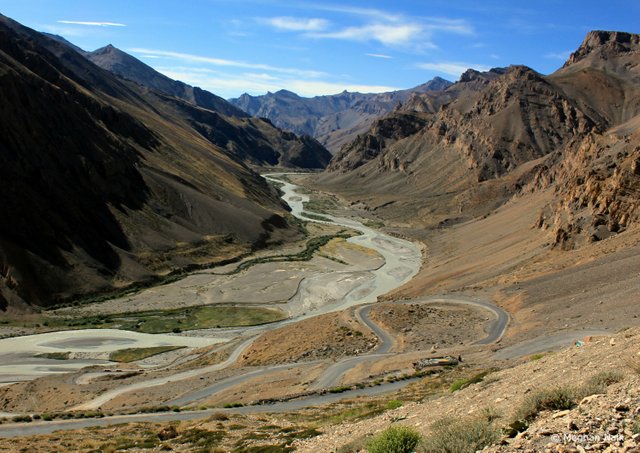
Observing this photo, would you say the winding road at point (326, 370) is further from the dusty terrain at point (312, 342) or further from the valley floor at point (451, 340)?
the dusty terrain at point (312, 342)

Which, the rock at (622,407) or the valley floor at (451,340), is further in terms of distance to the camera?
the valley floor at (451,340)

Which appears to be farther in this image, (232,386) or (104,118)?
(104,118)

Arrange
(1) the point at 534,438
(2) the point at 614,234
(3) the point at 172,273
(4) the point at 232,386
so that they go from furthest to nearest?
(3) the point at 172,273 < (2) the point at 614,234 < (4) the point at 232,386 < (1) the point at 534,438

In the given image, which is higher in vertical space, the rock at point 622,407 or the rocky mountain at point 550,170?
the rocky mountain at point 550,170

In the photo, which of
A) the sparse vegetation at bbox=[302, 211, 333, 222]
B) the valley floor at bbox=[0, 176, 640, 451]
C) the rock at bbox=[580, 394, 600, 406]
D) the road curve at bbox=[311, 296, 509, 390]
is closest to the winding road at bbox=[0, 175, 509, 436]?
the road curve at bbox=[311, 296, 509, 390]

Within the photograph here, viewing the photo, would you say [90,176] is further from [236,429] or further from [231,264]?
[236,429]

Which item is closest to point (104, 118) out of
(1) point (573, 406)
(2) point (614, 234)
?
(2) point (614, 234)

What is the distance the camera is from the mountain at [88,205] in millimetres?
80688

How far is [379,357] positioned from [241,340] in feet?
62.2

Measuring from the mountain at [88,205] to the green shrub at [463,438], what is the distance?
71.8 metres

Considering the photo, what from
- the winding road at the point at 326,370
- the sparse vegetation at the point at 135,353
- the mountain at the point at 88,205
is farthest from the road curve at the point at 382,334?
the mountain at the point at 88,205

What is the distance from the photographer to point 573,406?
13594 millimetres

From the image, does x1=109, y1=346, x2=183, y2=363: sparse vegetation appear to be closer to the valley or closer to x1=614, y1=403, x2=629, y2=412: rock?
the valley

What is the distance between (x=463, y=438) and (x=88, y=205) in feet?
310
